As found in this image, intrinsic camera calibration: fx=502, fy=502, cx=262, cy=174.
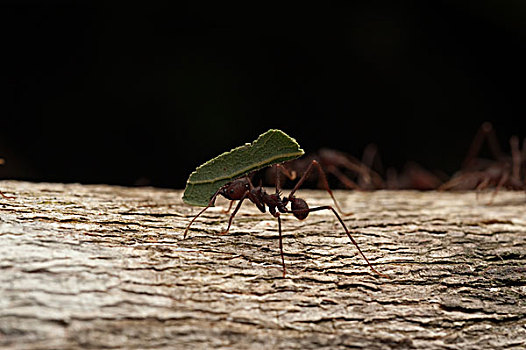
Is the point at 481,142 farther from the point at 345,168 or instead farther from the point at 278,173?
the point at 278,173

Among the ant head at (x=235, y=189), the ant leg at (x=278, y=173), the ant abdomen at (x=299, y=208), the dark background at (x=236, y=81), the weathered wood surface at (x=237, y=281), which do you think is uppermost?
the dark background at (x=236, y=81)

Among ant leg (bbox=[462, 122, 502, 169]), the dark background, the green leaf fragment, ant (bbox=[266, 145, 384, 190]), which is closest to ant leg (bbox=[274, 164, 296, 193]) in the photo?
the green leaf fragment

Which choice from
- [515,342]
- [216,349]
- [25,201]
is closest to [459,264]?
[515,342]

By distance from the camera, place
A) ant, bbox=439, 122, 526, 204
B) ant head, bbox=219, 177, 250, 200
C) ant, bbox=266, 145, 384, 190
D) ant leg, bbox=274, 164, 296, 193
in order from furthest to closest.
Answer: ant, bbox=266, 145, 384, 190, ant, bbox=439, 122, 526, 204, ant leg, bbox=274, 164, 296, 193, ant head, bbox=219, 177, 250, 200

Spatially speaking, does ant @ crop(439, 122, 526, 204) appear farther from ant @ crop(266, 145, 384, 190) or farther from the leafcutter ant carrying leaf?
the leafcutter ant carrying leaf

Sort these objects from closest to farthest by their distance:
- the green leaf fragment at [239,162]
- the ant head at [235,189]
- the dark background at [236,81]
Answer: the green leaf fragment at [239,162], the ant head at [235,189], the dark background at [236,81]

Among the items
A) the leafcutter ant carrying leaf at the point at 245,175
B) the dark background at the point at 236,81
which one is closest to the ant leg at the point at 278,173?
the leafcutter ant carrying leaf at the point at 245,175

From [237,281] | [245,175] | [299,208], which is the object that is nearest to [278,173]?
[299,208]

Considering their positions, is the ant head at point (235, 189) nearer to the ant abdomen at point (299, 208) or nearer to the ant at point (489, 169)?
the ant abdomen at point (299, 208)
